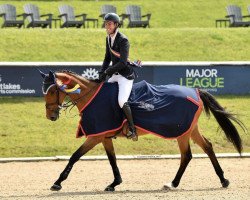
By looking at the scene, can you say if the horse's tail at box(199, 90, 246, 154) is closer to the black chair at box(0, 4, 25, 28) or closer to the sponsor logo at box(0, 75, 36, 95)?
the sponsor logo at box(0, 75, 36, 95)

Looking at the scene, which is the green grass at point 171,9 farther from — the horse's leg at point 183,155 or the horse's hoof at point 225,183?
the horse's hoof at point 225,183

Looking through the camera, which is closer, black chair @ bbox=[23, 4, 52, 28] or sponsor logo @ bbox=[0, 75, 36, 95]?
sponsor logo @ bbox=[0, 75, 36, 95]

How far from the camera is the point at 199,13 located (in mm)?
36000

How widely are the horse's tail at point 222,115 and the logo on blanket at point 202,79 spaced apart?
739cm

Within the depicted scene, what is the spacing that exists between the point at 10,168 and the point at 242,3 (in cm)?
2315

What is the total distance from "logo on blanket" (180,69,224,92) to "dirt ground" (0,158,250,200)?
4.63 meters

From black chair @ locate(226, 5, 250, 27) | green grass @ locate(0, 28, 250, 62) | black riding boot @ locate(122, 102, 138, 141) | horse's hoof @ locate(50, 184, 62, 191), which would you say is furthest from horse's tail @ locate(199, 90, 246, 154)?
black chair @ locate(226, 5, 250, 27)

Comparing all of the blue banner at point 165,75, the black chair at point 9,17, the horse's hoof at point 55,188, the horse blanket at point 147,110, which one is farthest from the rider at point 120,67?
the black chair at point 9,17

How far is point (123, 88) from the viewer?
46.2 ft

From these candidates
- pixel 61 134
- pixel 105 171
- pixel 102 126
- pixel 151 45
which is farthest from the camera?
pixel 151 45

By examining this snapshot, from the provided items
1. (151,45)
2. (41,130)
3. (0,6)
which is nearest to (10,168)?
(41,130)

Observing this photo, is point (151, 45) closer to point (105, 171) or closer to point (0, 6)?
point (0, 6)

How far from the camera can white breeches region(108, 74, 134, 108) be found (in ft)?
45.9

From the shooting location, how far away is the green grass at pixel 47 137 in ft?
61.5
